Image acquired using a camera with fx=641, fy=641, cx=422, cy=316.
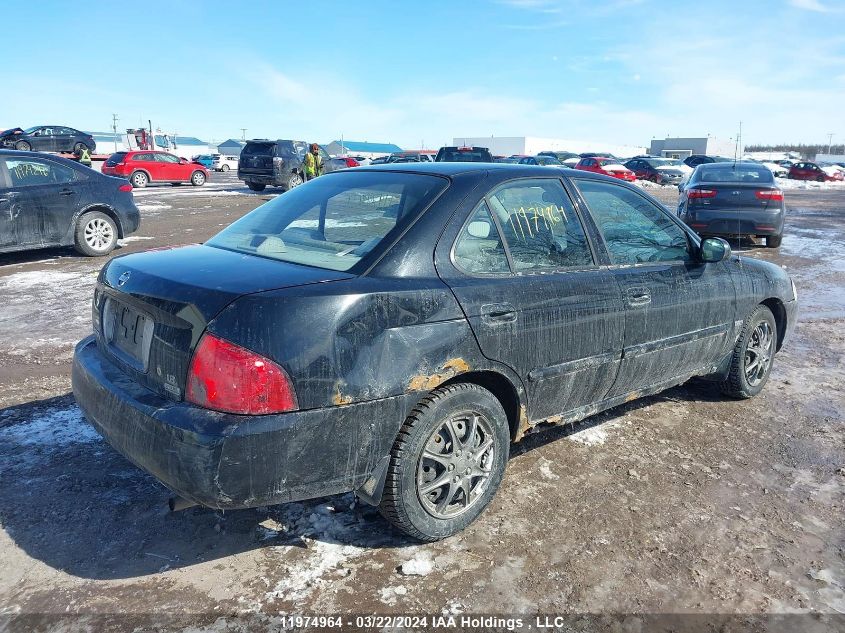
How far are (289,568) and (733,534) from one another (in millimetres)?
2074

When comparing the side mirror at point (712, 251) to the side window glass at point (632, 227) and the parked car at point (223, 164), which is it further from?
the parked car at point (223, 164)

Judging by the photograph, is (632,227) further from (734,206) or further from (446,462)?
(734,206)

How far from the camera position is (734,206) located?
36.8 feet

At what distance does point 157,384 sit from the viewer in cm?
261

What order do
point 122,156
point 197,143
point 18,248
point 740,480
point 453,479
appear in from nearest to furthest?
point 453,479
point 740,480
point 18,248
point 122,156
point 197,143

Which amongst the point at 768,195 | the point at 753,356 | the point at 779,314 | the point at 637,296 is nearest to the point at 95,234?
the point at 637,296

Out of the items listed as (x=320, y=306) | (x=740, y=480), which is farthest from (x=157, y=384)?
(x=740, y=480)

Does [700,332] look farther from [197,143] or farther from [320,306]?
[197,143]

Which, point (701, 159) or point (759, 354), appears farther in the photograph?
point (701, 159)

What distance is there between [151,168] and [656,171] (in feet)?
88.3

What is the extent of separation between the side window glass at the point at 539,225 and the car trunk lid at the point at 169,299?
3.17 feet

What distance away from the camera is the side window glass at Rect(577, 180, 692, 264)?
369 cm

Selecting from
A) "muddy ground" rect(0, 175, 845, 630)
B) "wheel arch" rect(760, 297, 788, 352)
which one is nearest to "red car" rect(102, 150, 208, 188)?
"muddy ground" rect(0, 175, 845, 630)

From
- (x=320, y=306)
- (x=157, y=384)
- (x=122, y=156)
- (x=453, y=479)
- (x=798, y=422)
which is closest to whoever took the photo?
(x=320, y=306)
